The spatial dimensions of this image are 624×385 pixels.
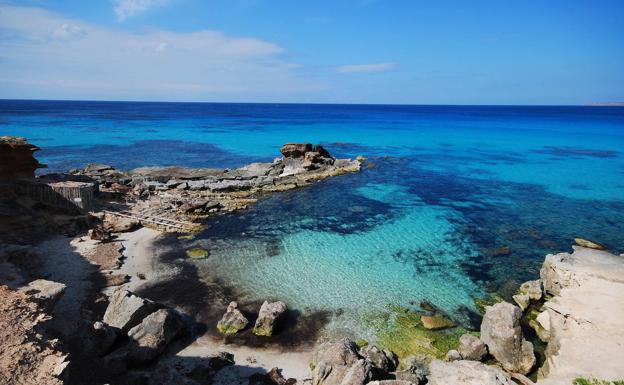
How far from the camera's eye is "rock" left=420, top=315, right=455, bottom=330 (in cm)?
1558

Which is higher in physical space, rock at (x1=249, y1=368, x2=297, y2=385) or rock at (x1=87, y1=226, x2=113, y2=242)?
rock at (x1=87, y1=226, x2=113, y2=242)

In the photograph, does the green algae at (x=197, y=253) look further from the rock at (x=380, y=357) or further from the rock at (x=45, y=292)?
the rock at (x=380, y=357)

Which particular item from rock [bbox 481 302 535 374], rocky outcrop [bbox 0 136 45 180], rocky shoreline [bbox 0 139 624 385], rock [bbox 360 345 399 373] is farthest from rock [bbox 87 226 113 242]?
rock [bbox 481 302 535 374]

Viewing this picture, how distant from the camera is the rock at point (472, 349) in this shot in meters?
13.4

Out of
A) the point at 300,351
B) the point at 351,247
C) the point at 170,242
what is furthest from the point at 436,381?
the point at 170,242

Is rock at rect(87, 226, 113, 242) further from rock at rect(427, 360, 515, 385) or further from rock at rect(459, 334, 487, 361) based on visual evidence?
rock at rect(459, 334, 487, 361)

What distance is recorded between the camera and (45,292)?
11.6m

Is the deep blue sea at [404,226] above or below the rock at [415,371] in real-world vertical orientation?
above

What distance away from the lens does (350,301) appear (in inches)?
685

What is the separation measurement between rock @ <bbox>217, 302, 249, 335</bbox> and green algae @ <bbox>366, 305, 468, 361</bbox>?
5418 millimetres

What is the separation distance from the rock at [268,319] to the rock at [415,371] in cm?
515

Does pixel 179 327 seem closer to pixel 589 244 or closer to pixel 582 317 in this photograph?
pixel 582 317

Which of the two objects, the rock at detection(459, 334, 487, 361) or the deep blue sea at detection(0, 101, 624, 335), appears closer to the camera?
the rock at detection(459, 334, 487, 361)

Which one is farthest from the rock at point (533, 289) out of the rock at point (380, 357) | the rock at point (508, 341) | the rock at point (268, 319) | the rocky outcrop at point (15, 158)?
the rocky outcrop at point (15, 158)
